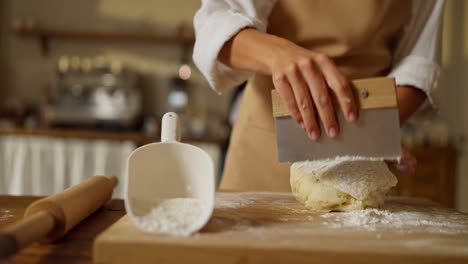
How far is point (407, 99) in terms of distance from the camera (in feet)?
2.96

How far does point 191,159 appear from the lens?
0.61 m

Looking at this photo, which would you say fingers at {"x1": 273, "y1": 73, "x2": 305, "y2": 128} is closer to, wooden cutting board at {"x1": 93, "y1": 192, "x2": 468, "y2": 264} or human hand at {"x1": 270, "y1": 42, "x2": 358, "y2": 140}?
human hand at {"x1": 270, "y1": 42, "x2": 358, "y2": 140}

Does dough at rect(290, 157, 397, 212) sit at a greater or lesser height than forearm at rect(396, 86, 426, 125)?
lesser

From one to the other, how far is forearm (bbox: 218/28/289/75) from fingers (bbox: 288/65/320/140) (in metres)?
0.06

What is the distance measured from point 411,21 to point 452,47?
6.72 ft

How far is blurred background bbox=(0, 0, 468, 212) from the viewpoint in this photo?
7.87 ft

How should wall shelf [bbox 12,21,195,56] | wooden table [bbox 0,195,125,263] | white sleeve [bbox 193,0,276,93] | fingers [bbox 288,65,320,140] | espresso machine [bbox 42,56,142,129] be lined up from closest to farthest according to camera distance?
1. wooden table [bbox 0,195,125,263]
2. fingers [bbox 288,65,320,140]
3. white sleeve [bbox 193,0,276,93]
4. espresso machine [bbox 42,56,142,129]
5. wall shelf [bbox 12,21,195,56]

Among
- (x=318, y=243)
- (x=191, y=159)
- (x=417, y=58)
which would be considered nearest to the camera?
(x=318, y=243)

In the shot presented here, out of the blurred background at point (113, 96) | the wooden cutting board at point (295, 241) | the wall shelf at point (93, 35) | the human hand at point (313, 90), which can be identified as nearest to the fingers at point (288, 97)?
the human hand at point (313, 90)

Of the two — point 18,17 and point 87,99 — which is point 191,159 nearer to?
point 87,99

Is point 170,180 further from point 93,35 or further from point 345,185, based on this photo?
point 93,35

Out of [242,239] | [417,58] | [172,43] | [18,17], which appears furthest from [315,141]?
[18,17]

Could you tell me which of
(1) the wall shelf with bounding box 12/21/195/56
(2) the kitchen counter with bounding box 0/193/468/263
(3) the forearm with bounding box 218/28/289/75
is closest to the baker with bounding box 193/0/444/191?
(3) the forearm with bounding box 218/28/289/75

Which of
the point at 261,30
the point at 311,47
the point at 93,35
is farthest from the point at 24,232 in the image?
the point at 93,35
